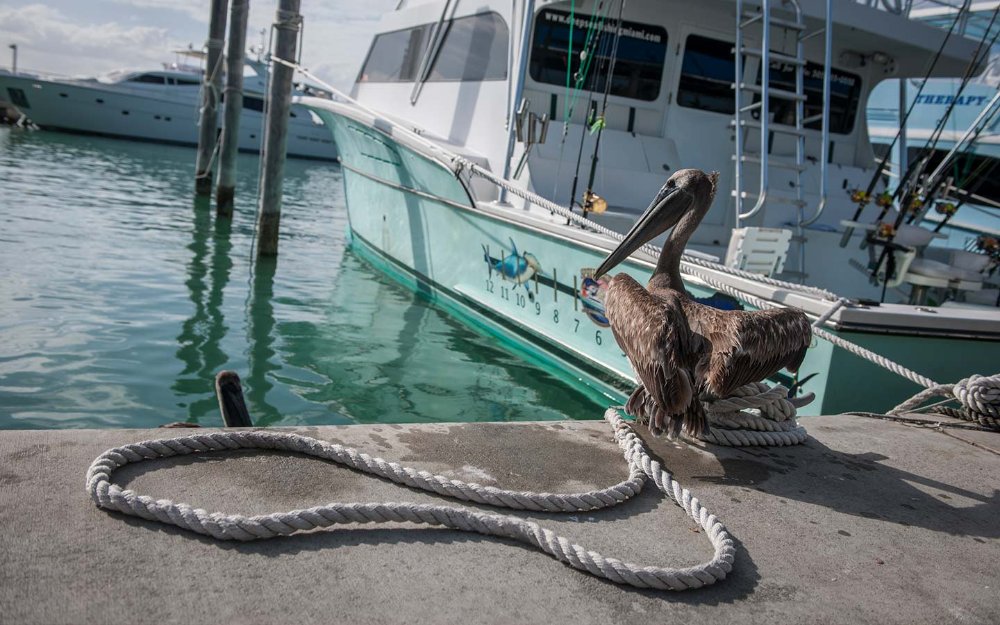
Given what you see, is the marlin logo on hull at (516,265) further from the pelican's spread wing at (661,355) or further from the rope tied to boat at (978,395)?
the pelican's spread wing at (661,355)

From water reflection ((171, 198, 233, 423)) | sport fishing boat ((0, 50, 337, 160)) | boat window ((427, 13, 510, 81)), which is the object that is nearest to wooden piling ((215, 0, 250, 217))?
water reflection ((171, 198, 233, 423))

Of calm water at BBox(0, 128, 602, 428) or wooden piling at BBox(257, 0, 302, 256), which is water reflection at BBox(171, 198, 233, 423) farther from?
wooden piling at BBox(257, 0, 302, 256)

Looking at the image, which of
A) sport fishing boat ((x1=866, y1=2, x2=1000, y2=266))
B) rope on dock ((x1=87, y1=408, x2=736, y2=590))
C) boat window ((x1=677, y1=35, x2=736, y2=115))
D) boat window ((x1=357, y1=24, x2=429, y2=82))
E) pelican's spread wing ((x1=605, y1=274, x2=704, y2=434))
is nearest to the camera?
rope on dock ((x1=87, y1=408, x2=736, y2=590))

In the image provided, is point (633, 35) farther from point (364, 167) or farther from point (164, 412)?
point (164, 412)

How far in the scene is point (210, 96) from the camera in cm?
1667

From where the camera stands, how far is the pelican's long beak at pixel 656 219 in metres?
3.60

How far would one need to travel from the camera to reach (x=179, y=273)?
32.1 feet

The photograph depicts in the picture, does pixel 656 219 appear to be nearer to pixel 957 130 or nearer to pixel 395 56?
pixel 395 56

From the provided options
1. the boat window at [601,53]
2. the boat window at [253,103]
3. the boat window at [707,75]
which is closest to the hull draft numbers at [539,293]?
the boat window at [601,53]

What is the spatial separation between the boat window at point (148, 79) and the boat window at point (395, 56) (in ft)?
78.9

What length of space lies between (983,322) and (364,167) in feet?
26.9

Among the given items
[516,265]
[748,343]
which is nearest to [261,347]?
[516,265]

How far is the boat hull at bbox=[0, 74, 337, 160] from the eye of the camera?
31.3 metres

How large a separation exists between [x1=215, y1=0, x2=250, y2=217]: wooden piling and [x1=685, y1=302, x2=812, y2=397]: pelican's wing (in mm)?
11999
